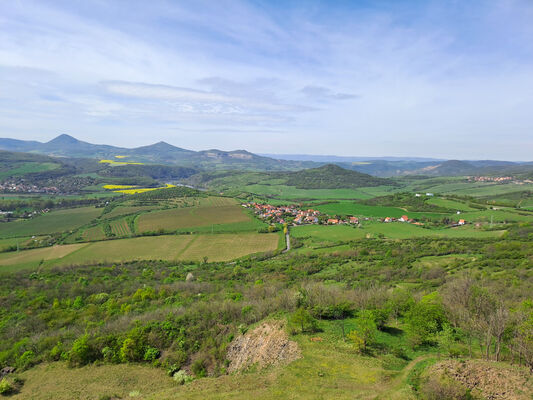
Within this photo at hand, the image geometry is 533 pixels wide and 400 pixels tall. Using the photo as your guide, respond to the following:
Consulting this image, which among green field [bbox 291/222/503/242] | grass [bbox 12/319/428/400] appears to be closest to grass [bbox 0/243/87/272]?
grass [bbox 12/319/428/400]

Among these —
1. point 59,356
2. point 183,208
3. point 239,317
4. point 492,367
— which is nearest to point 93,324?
point 59,356

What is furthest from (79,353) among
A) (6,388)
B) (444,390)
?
(444,390)

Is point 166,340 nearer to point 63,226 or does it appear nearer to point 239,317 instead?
point 239,317

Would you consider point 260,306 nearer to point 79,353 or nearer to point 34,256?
point 79,353

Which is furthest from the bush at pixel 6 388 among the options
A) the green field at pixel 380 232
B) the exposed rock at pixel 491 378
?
the green field at pixel 380 232

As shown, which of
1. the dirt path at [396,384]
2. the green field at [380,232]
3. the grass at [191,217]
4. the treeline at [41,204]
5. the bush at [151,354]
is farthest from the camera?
the treeline at [41,204]

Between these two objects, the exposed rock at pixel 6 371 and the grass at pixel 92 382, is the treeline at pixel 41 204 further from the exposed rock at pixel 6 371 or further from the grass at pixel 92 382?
the grass at pixel 92 382
